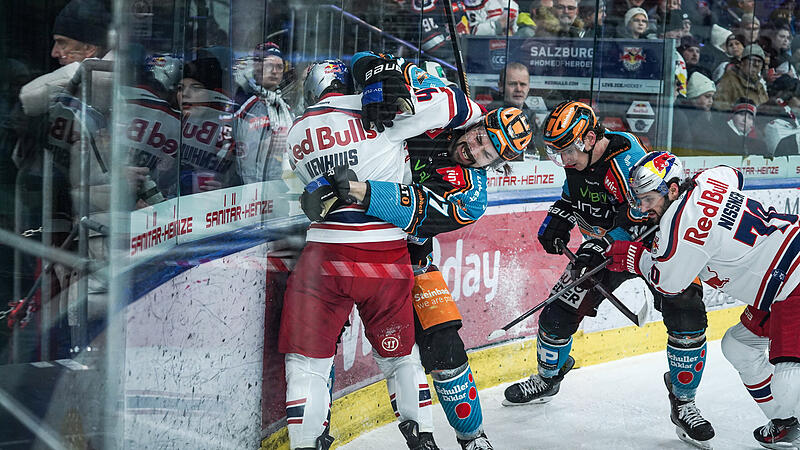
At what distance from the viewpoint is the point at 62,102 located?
1300mm

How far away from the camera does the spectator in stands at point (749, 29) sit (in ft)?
9.90

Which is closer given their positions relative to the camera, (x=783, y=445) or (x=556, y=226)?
(x=783, y=445)

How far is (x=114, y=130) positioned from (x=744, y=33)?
2.50 m

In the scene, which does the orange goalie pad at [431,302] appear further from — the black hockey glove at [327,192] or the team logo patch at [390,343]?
the black hockey glove at [327,192]

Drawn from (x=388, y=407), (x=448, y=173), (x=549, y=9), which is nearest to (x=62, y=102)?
(x=448, y=173)

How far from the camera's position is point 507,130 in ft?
6.82

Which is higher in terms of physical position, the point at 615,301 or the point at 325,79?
the point at 325,79

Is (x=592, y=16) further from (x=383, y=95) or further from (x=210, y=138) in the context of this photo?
(x=210, y=138)

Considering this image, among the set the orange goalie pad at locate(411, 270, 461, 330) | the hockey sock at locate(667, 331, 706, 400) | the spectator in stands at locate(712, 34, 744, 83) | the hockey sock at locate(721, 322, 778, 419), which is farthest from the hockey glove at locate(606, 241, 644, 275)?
the spectator in stands at locate(712, 34, 744, 83)

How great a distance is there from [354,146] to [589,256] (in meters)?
0.90

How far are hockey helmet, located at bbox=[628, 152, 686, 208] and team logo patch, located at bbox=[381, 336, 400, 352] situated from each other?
751mm

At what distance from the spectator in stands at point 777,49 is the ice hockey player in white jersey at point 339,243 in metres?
1.67

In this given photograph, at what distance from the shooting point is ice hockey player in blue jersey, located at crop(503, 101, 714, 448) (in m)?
2.32

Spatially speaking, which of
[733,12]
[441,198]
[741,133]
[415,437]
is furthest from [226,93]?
[733,12]
